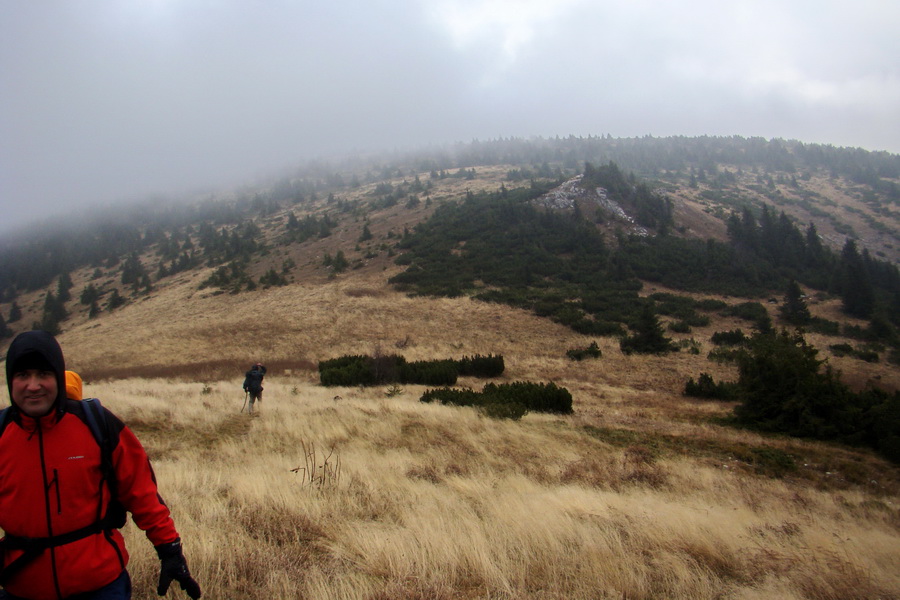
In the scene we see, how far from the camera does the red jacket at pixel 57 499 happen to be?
1968 mm

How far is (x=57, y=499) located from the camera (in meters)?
2.00

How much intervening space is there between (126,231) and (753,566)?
125014mm

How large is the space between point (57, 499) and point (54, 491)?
44 millimetres

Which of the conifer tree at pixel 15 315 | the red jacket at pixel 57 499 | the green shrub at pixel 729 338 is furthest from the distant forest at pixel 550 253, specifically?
the red jacket at pixel 57 499

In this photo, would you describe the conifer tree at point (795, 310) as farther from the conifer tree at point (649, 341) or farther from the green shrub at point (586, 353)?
the green shrub at point (586, 353)

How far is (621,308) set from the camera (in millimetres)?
32594

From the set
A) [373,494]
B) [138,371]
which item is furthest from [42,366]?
[138,371]

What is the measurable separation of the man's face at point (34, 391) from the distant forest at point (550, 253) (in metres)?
29.4

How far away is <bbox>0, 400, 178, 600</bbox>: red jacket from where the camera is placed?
6.46 feet

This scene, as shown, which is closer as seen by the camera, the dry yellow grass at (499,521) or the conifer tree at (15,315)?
the dry yellow grass at (499,521)

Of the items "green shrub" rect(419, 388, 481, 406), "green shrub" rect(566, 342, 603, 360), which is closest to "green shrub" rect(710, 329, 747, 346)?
"green shrub" rect(566, 342, 603, 360)

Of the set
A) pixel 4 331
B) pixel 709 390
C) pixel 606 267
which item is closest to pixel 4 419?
pixel 709 390

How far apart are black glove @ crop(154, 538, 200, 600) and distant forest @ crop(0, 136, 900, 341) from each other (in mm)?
28881

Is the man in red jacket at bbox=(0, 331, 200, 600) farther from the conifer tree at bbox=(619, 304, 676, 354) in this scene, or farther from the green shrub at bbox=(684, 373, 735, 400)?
the conifer tree at bbox=(619, 304, 676, 354)
